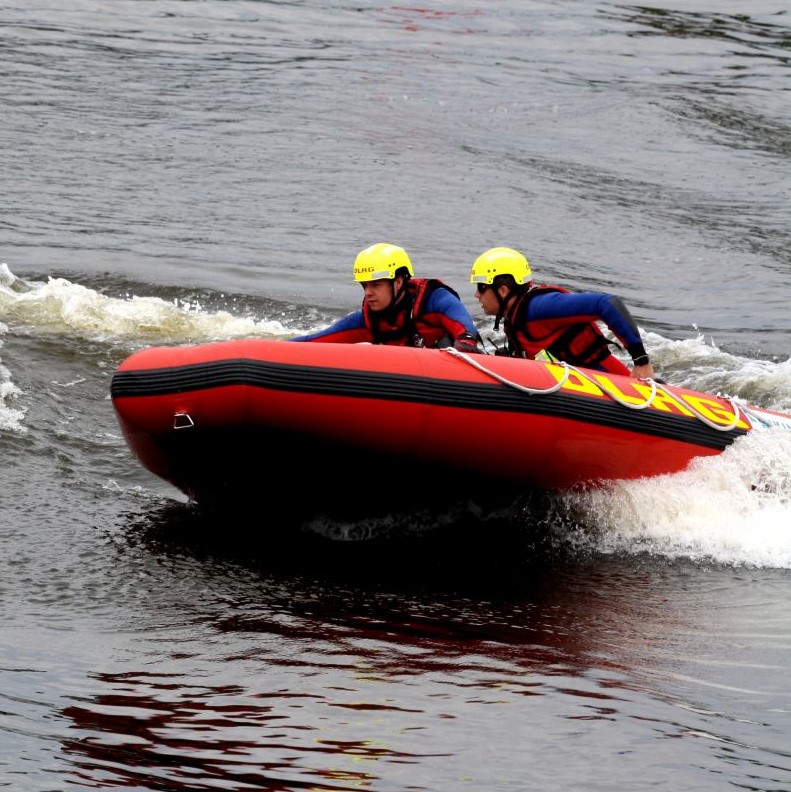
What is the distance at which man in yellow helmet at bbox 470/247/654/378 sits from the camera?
629cm

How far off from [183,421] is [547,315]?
6.29 feet

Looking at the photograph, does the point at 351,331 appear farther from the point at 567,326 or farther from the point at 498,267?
the point at 567,326

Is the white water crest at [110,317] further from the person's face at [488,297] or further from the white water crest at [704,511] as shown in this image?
the white water crest at [704,511]

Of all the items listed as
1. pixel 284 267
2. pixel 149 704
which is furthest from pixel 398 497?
pixel 284 267

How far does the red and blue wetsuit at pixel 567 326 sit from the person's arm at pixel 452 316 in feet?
1.10

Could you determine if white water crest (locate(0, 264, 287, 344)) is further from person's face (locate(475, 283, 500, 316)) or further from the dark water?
person's face (locate(475, 283, 500, 316))

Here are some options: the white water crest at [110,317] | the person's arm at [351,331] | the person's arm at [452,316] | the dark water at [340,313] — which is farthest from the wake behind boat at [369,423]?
the white water crest at [110,317]

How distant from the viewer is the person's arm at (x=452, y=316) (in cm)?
600

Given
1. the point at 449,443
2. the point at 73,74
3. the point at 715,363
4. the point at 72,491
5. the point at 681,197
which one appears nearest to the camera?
the point at 449,443

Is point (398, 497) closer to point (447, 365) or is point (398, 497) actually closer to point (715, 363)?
point (447, 365)

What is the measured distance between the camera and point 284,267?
1094 centimetres

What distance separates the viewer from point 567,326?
644 cm

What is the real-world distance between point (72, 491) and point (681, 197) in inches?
352

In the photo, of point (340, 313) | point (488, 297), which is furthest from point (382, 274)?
point (340, 313)
